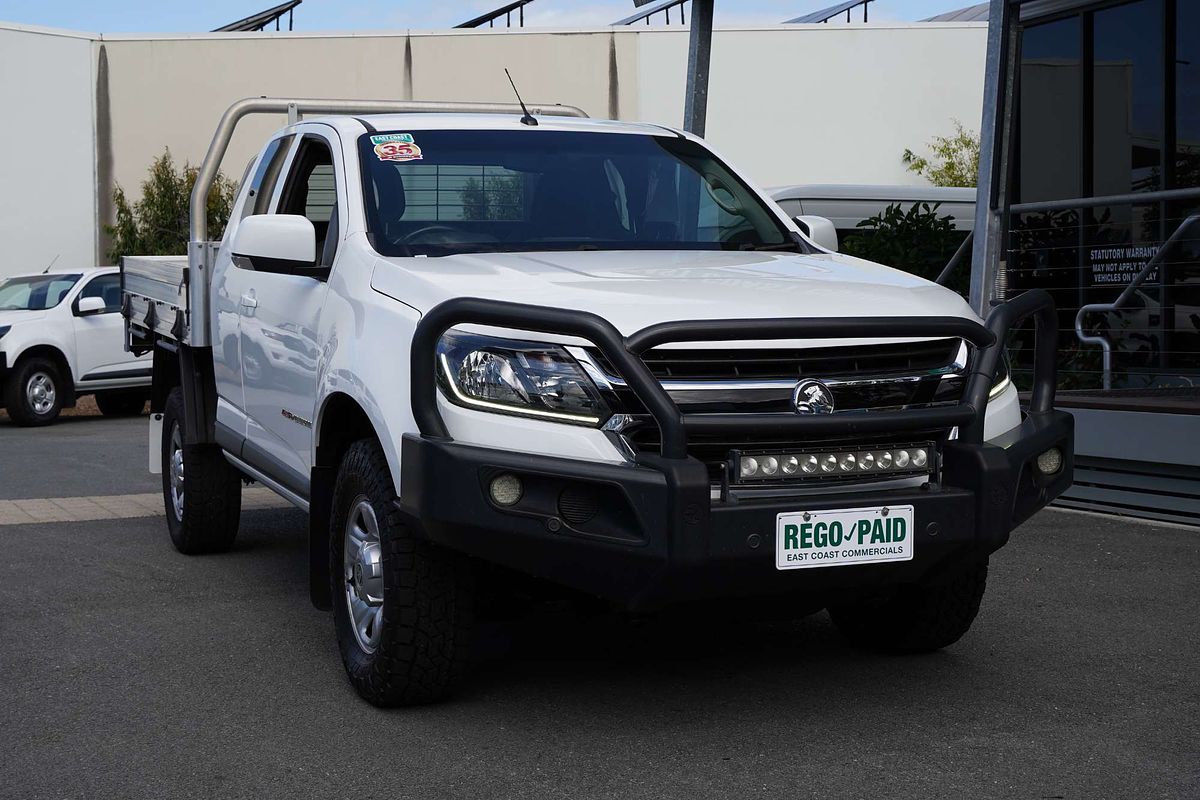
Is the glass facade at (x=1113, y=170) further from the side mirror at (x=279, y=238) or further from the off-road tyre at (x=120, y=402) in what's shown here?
the off-road tyre at (x=120, y=402)

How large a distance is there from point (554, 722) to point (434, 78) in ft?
104

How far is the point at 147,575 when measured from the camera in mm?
6949

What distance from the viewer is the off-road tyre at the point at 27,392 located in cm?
1634

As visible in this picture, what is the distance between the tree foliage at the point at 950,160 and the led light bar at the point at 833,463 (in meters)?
33.3

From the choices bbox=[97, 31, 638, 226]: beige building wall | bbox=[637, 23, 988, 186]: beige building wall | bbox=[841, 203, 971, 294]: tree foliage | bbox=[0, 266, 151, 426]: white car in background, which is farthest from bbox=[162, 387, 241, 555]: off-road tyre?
bbox=[637, 23, 988, 186]: beige building wall

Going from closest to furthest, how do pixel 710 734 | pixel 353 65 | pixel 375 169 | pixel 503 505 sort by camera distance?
pixel 503 505 < pixel 710 734 < pixel 375 169 < pixel 353 65

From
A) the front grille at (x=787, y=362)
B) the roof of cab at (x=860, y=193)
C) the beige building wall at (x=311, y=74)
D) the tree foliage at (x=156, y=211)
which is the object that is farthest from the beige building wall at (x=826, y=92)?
the front grille at (x=787, y=362)

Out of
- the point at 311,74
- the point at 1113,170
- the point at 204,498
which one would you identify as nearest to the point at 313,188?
the point at 204,498

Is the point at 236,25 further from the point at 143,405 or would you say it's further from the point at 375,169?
the point at 375,169

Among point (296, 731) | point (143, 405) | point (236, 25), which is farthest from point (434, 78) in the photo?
point (296, 731)

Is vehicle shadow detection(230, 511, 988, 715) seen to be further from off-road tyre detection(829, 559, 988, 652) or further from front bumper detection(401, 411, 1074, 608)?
front bumper detection(401, 411, 1074, 608)

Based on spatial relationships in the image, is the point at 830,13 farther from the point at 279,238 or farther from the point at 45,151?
the point at 279,238

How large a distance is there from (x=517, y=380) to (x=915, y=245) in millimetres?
8546

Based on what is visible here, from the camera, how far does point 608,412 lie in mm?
3955
